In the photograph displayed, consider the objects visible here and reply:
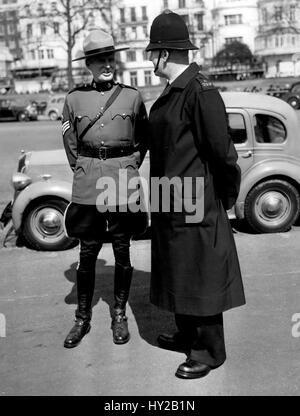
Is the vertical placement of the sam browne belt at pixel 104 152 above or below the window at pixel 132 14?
below

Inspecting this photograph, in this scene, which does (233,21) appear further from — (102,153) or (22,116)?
(102,153)

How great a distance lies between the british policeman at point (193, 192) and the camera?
10.8 ft

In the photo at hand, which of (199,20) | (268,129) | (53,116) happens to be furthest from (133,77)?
(268,129)

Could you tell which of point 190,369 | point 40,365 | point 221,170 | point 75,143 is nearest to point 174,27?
point 221,170

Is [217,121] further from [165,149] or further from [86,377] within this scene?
[86,377]

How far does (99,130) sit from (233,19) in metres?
78.9

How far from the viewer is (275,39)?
249ft

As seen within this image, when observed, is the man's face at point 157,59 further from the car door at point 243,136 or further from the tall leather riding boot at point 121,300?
A: the car door at point 243,136

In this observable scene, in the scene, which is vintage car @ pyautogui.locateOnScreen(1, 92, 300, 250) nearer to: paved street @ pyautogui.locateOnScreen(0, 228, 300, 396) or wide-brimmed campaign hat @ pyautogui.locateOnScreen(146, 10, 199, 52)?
paved street @ pyautogui.locateOnScreen(0, 228, 300, 396)

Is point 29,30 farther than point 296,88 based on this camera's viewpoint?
Yes

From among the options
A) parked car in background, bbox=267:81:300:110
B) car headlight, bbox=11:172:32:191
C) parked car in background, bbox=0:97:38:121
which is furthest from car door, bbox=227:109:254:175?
parked car in background, bbox=0:97:38:121

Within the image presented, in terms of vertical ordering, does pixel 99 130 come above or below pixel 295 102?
above

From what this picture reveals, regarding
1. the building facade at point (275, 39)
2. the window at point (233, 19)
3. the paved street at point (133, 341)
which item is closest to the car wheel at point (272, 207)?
the paved street at point (133, 341)

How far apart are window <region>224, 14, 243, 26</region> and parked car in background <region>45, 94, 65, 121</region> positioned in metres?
49.0
